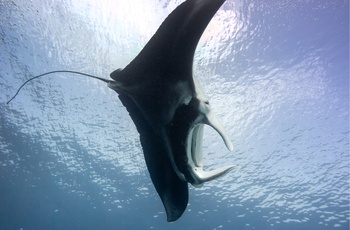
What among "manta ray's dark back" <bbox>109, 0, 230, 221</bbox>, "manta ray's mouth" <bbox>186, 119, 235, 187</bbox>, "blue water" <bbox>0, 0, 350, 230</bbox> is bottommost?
"manta ray's mouth" <bbox>186, 119, 235, 187</bbox>

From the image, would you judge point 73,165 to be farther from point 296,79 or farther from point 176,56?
point 176,56

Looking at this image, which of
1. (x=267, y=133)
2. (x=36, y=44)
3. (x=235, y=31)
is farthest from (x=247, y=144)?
(x=36, y=44)

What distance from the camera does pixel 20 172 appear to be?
69.0ft

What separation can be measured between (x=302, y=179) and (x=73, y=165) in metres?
16.3

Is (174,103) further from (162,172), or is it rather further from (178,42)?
(162,172)

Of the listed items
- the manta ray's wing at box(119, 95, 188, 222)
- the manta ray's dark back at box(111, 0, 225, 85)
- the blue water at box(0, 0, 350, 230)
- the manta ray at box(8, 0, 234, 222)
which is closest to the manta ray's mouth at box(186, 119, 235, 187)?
the manta ray at box(8, 0, 234, 222)

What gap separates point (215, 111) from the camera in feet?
39.5

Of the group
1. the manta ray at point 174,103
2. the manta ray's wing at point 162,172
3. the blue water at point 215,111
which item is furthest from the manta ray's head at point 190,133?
the blue water at point 215,111

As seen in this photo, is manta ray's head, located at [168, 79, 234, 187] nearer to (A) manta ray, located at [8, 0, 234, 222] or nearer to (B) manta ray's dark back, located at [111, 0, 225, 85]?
(A) manta ray, located at [8, 0, 234, 222]

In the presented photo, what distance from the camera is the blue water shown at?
8820 millimetres

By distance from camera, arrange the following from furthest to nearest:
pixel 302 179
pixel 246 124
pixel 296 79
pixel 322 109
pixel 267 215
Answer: pixel 267 215
pixel 302 179
pixel 246 124
pixel 322 109
pixel 296 79

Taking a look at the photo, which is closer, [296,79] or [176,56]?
[176,56]

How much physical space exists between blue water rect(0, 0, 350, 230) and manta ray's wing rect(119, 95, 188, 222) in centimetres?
605

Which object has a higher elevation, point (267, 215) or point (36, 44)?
point (36, 44)
